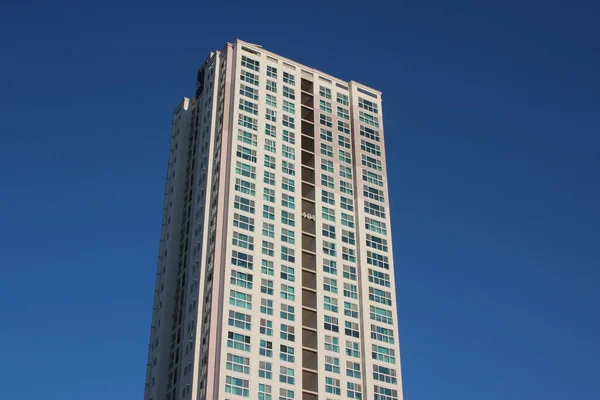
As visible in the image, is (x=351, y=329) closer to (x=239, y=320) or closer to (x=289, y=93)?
(x=239, y=320)

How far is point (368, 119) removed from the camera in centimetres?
9950

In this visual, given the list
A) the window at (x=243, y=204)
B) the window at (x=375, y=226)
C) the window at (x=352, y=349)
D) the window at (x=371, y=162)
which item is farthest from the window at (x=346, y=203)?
the window at (x=352, y=349)

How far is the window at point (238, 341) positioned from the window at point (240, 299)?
9.12 ft

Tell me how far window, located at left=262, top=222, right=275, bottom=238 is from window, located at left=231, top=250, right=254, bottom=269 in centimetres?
336

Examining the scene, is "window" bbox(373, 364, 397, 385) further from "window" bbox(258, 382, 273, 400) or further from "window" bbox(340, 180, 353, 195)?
"window" bbox(340, 180, 353, 195)

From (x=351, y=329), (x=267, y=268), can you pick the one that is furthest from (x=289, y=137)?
(x=351, y=329)

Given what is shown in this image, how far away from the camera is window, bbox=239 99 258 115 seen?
3541 inches

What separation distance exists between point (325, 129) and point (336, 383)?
92.9ft

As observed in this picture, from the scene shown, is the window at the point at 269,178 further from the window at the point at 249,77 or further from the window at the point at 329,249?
the window at the point at 249,77

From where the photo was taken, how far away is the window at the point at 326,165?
9231 centimetres

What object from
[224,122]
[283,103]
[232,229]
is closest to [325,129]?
[283,103]

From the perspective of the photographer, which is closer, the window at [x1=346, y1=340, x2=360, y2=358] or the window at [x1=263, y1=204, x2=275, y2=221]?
the window at [x1=346, y1=340, x2=360, y2=358]

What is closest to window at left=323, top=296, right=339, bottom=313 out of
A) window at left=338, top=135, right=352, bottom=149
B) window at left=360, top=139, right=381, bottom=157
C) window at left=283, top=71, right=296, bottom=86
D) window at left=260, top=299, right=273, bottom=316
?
window at left=260, top=299, right=273, bottom=316

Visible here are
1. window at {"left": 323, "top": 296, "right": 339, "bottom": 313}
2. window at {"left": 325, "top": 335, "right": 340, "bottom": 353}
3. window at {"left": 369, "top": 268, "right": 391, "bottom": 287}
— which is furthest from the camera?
window at {"left": 369, "top": 268, "right": 391, "bottom": 287}
